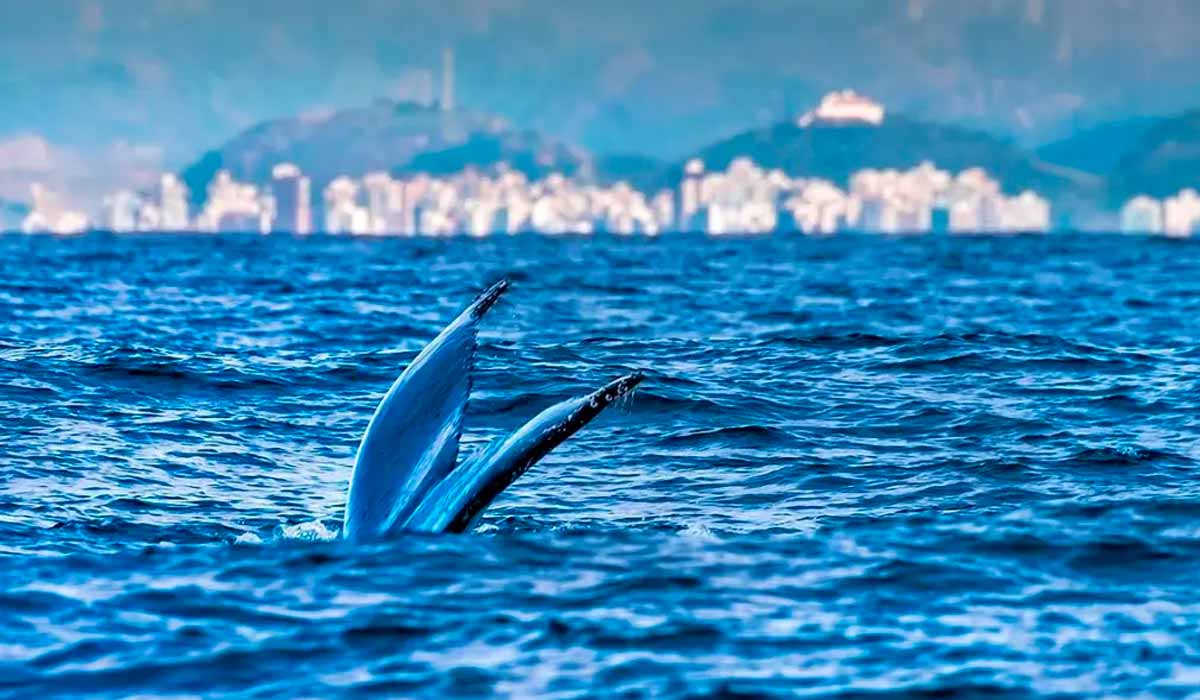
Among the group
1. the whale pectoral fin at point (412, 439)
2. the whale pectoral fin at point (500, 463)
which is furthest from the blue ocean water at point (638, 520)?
the whale pectoral fin at point (412, 439)

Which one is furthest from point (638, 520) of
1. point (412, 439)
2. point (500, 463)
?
point (500, 463)

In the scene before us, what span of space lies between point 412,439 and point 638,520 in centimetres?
223

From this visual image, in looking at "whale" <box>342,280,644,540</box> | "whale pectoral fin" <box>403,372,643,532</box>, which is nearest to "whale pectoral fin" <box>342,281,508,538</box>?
"whale" <box>342,280,644,540</box>

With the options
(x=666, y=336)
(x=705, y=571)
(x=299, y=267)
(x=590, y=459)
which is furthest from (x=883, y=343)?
(x=299, y=267)

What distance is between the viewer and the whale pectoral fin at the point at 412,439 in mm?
9922

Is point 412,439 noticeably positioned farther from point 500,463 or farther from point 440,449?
point 500,463

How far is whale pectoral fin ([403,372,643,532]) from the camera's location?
30.6 ft

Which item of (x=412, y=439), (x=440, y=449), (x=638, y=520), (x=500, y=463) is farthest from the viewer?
(x=638, y=520)

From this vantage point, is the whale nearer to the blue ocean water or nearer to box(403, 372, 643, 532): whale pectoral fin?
box(403, 372, 643, 532): whale pectoral fin

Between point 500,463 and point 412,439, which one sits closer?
point 500,463

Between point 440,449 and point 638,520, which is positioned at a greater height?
point 440,449

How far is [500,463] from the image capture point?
30.7 feet

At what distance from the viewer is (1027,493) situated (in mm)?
12500

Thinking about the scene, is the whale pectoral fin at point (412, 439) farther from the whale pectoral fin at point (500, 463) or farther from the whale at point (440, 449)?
the whale pectoral fin at point (500, 463)
